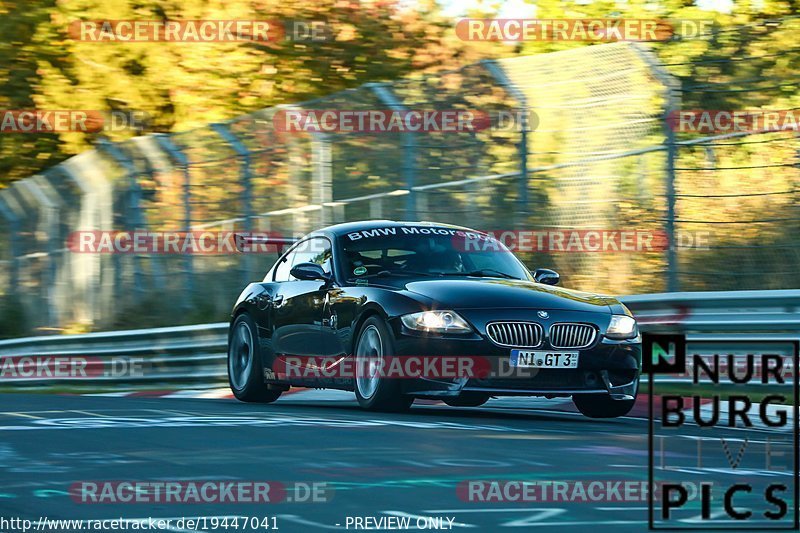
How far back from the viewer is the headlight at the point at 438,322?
1004 cm

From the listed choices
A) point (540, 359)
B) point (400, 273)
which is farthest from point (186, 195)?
point (540, 359)

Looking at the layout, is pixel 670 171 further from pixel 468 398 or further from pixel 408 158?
pixel 468 398

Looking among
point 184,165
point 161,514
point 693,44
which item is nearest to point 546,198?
point 693,44

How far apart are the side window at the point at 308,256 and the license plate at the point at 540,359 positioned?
2.30 metres

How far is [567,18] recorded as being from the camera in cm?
2958

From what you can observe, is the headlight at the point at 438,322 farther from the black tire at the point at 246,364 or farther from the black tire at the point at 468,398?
the black tire at the point at 246,364

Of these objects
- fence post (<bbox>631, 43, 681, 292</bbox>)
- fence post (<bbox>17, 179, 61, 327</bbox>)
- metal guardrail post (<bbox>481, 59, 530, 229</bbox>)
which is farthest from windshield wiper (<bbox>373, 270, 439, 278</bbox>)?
fence post (<bbox>17, 179, 61, 327</bbox>)

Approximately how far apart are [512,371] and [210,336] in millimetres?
7512

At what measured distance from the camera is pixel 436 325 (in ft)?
33.1

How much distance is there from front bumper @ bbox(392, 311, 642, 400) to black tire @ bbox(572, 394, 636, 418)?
0.63 ft

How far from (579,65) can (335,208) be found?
3964 millimetres

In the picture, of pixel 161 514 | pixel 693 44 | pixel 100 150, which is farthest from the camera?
pixel 100 150

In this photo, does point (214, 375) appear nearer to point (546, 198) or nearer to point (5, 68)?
point (546, 198)

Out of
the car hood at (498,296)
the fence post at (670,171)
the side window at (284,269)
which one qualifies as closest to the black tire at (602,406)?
the car hood at (498,296)
